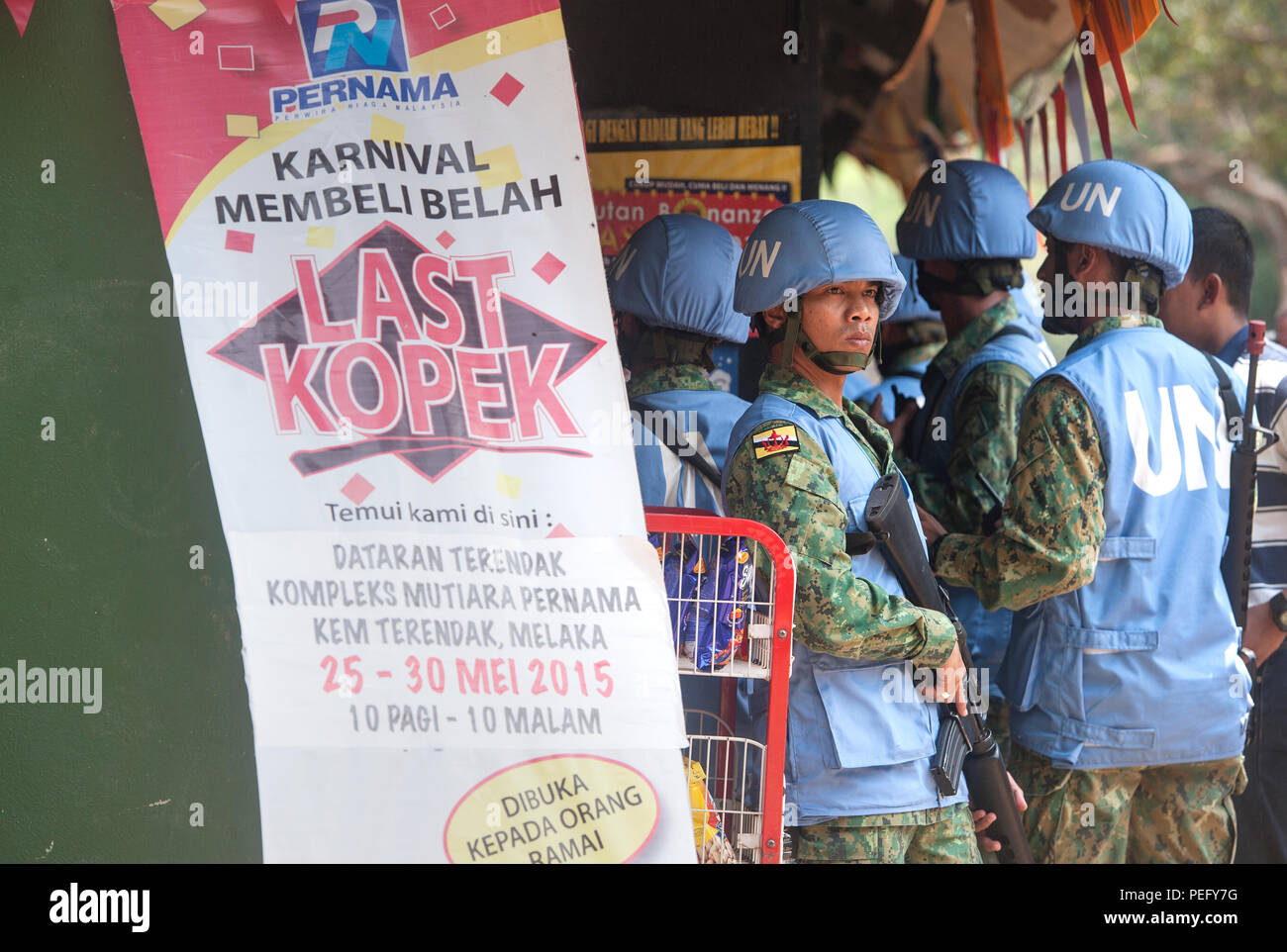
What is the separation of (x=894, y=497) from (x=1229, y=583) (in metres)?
1.28

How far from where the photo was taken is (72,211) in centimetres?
276

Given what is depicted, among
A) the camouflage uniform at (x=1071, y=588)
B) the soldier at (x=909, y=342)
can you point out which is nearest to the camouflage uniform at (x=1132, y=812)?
the camouflage uniform at (x=1071, y=588)

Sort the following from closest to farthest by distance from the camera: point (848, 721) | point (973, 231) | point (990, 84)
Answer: point (848, 721), point (973, 231), point (990, 84)

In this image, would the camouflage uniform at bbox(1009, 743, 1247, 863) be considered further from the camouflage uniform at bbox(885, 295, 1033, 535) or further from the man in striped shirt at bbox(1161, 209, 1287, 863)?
the camouflage uniform at bbox(885, 295, 1033, 535)

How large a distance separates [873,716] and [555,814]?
0.77 meters

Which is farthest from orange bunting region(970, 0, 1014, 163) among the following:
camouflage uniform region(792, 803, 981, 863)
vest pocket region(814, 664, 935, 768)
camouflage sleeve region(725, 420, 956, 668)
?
camouflage uniform region(792, 803, 981, 863)

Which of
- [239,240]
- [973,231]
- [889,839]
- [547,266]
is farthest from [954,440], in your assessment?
[239,240]

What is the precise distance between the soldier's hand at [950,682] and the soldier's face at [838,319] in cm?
75

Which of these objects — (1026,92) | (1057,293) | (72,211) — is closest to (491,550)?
(72,211)

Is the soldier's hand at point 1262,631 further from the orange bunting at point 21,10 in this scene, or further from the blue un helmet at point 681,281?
the orange bunting at point 21,10

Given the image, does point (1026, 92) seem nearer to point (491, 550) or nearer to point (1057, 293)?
point (1057, 293)

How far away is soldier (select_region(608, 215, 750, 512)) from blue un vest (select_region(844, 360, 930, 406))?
1.93 m

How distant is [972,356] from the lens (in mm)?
3920
